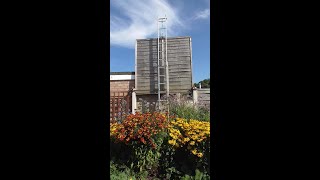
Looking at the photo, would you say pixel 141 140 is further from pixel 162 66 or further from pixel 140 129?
pixel 162 66

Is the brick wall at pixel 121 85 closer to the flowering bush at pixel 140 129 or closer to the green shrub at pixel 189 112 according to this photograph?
the green shrub at pixel 189 112

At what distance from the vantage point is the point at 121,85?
8484mm

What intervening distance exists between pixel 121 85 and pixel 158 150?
5681 millimetres

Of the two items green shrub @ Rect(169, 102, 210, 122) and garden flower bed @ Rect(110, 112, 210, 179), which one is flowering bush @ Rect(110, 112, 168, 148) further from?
green shrub @ Rect(169, 102, 210, 122)

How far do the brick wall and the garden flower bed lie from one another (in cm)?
523

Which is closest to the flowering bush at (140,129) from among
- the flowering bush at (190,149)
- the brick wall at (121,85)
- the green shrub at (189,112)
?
the flowering bush at (190,149)

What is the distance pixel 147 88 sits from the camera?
827 cm

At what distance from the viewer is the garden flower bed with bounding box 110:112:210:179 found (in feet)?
9.27
